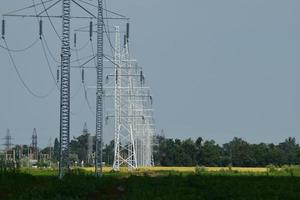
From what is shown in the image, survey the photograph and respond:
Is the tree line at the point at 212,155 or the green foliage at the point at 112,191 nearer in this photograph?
the green foliage at the point at 112,191

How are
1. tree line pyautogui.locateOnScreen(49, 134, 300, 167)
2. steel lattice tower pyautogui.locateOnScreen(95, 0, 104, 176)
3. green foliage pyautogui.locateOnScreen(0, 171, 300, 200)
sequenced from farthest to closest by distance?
tree line pyautogui.locateOnScreen(49, 134, 300, 167), steel lattice tower pyautogui.locateOnScreen(95, 0, 104, 176), green foliage pyautogui.locateOnScreen(0, 171, 300, 200)

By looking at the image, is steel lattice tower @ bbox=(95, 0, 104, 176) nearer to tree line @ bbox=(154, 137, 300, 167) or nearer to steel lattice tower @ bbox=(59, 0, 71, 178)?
steel lattice tower @ bbox=(59, 0, 71, 178)

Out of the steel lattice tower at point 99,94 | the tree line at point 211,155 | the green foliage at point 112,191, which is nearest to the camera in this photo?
the green foliage at point 112,191

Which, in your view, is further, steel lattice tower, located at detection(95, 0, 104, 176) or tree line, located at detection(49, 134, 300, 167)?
tree line, located at detection(49, 134, 300, 167)

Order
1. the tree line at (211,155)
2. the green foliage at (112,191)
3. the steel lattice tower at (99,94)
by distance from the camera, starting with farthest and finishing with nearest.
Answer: the tree line at (211,155)
the steel lattice tower at (99,94)
the green foliage at (112,191)

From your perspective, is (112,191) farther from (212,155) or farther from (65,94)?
(212,155)

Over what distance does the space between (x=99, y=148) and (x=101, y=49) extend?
208 inches

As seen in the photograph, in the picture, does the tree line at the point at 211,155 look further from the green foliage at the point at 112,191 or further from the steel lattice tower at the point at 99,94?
the green foliage at the point at 112,191

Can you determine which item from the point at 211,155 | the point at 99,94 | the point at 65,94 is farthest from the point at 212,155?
the point at 65,94

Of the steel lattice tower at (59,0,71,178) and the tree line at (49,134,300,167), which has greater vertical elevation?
the tree line at (49,134,300,167)

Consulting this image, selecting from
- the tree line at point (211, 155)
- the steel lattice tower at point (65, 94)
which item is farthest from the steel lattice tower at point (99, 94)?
the tree line at point (211, 155)

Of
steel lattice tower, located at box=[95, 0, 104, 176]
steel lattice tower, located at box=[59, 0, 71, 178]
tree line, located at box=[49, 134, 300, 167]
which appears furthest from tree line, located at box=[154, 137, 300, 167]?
steel lattice tower, located at box=[59, 0, 71, 178]

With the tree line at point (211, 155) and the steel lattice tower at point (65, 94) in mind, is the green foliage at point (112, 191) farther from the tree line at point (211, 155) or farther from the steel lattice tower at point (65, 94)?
the tree line at point (211, 155)

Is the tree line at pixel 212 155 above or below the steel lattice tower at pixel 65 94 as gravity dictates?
above
